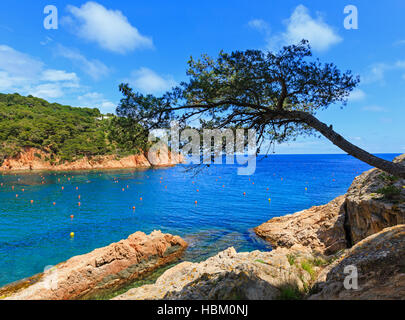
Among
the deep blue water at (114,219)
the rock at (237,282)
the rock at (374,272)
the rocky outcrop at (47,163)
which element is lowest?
the deep blue water at (114,219)

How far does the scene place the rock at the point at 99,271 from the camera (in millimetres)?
9008

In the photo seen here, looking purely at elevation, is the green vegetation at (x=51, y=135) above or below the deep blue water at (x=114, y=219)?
above

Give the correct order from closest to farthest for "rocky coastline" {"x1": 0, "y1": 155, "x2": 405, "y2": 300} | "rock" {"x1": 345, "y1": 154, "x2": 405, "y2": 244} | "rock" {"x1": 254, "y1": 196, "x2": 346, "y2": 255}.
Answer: "rocky coastline" {"x1": 0, "y1": 155, "x2": 405, "y2": 300} → "rock" {"x1": 345, "y1": 154, "x2": 405, "y2": 244} → "rock" {"x1": 254, "y1": 196, "x2": 346, "y2": 255}

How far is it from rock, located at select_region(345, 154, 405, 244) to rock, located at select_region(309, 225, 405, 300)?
2.30 meters

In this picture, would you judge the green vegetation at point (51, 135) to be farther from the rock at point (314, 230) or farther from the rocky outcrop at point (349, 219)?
the rocky outcrop at point (349, 219)

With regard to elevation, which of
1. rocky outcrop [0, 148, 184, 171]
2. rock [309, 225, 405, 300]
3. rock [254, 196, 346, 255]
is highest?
rocky outcrop [0, 148, 184, 171]

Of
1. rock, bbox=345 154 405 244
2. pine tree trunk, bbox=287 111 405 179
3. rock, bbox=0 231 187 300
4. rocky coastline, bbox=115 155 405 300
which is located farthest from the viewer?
rock, bbox=0 231 187 300

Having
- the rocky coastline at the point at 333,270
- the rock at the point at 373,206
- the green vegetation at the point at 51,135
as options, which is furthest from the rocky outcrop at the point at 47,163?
the rocky coastline at the point at 333,270

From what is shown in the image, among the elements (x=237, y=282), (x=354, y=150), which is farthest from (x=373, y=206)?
(x=237, y=282)

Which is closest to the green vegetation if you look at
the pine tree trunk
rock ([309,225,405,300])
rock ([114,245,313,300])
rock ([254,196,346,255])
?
rock ([254,196,346,255])

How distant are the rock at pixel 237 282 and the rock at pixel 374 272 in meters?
0.82

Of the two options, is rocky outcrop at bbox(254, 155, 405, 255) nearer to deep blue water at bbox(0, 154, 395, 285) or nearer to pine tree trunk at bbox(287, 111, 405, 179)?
deep blue water at bbox(0, 154, 395, 285)

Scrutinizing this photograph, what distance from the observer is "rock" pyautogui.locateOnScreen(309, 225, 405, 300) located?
3.88m
